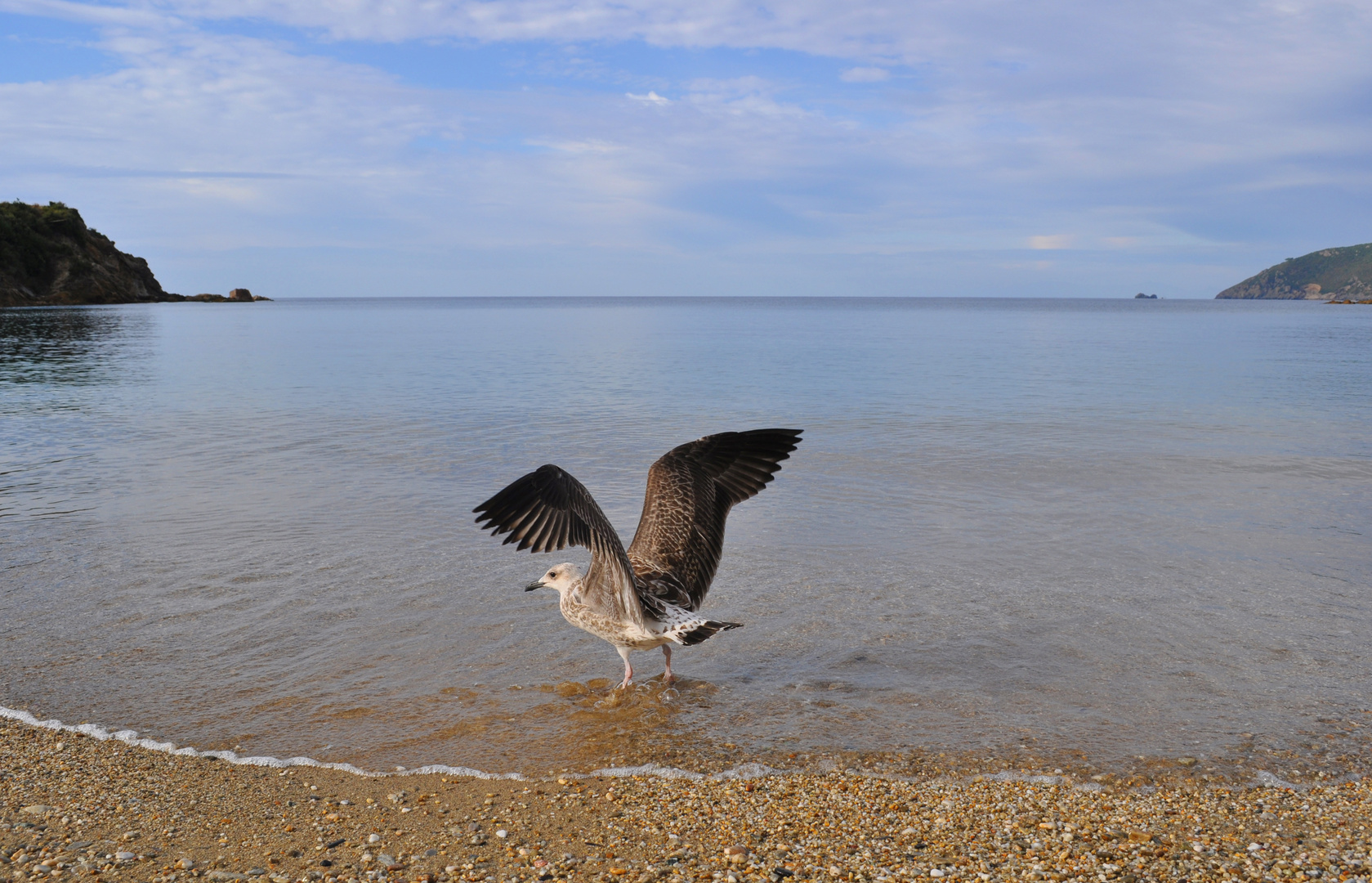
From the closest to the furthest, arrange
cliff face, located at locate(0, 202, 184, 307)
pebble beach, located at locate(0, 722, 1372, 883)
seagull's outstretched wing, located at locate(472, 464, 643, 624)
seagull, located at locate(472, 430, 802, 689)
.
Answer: pebble beach, located at locate(0, 722, 1372, 883) → seagull's outstretched wing, located at locate(472, 464, 643, 624) → seagull, located at locate(472, 430, 802, 689) → cliff face, located at locate(0, 202, 184, 307)

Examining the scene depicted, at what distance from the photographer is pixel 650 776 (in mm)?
5094

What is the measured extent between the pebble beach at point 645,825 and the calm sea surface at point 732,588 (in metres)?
0.41

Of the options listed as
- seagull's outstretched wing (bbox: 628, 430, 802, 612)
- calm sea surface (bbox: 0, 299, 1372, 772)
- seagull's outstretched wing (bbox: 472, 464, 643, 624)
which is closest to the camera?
seagull's outstretched wing (bbox: 472, 464, 643, 624)

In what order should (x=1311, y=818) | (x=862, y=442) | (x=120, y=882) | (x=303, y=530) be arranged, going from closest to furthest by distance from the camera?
(x=120, y=882)
(x=1311, y=818)
(x=303, y=530)
(x=862, y=442)

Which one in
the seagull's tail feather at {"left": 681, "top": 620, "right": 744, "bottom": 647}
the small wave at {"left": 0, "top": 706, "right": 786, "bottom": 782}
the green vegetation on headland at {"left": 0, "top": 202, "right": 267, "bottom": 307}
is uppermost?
the green vegetation on headland at {"left": 0, "top": 202, "right": 267, "bottom": 307}

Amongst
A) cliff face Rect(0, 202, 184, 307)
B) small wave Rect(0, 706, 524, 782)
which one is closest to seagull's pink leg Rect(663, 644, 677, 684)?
small wave Rect(0, 706, 524, 782)

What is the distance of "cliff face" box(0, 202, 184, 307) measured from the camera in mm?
87875

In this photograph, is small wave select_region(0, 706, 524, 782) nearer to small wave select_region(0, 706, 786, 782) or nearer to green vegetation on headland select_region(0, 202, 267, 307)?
small wave select_region(0, 706, 786, 782)

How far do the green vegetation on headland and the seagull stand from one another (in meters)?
101

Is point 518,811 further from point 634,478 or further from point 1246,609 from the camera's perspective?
point 634,478

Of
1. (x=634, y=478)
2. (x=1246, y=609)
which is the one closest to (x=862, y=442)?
(x=634, y=478)

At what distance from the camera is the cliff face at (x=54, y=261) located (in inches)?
3460

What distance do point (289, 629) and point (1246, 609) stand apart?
25.1 ft

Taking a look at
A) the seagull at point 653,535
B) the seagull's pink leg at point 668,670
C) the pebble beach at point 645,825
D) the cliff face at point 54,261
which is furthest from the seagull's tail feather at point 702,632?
the cliff face at point 54,261
